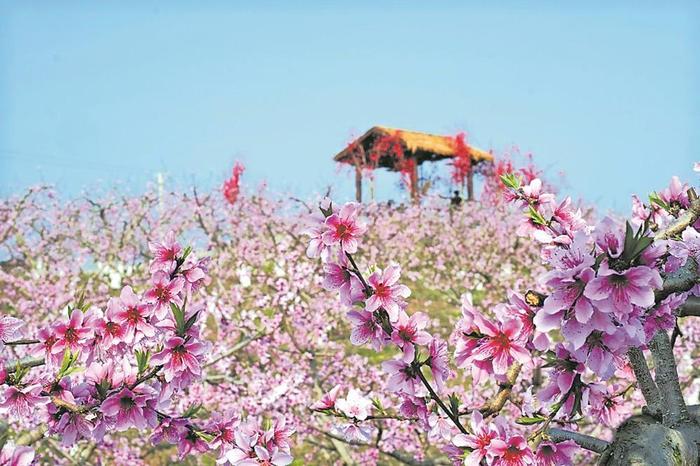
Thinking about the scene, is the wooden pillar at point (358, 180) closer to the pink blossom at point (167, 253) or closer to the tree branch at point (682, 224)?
the pink blossom at point (167, 253)

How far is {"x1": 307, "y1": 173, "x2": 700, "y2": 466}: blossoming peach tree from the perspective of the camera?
1.53m

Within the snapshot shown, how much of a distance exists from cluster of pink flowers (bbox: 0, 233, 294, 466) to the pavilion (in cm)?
2719

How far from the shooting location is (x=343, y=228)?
6.73ft

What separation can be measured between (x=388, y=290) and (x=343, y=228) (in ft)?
0.81

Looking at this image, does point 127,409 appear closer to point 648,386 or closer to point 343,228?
point 343,228

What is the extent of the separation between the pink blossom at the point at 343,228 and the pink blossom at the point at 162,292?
0.75 metres

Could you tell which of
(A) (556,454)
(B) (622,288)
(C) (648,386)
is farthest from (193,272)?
(C) (648,386)

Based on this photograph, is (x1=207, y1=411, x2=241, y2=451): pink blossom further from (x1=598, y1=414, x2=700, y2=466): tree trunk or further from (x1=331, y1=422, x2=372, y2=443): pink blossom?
(x1=598, y1=414, x2=700, y2=466): tree trunk

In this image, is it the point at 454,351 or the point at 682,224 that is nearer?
the point at 454,351

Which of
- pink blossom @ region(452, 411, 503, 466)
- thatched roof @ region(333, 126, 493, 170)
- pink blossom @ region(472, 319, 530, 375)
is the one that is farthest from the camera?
thatched roof @ region(333, 126, 493, 170)

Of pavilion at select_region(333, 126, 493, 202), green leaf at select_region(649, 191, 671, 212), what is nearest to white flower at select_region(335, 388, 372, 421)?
green leaf at select_region(649, 191, 671, 212)

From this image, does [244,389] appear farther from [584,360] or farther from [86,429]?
[584,360]

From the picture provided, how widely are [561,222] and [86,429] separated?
198cm

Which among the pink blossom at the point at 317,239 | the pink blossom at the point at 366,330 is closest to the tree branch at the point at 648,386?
the pink blossom at the point at 366,330
